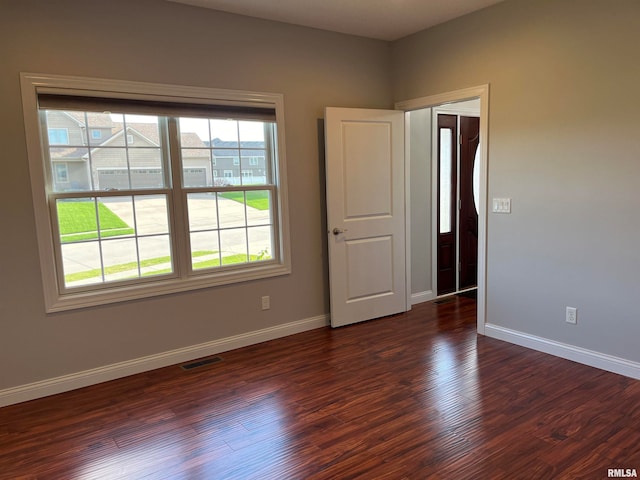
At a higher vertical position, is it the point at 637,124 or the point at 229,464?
the point at 637,124

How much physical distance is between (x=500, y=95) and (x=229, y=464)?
10.6 ft

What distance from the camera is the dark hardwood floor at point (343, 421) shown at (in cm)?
213

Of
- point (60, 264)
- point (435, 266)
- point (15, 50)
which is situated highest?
point (15, 50)

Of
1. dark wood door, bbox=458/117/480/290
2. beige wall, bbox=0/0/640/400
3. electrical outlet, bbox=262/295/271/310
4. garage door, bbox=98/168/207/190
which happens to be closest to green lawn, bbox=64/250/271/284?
beige wall, bbox=0/0/640/400

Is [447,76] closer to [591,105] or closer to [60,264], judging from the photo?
[591,105]

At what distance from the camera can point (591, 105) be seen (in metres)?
2.97

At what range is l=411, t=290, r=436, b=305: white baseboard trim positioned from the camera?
4812 mm

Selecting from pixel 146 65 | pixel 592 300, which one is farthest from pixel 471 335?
pixel 146 65

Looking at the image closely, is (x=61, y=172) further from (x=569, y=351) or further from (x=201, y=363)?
(x=569, y=351)

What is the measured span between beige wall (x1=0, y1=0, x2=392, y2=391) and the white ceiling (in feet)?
0.38

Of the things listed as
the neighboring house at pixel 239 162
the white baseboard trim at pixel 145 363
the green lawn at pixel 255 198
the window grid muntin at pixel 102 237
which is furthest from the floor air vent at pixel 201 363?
the neighboring house at pixel 239 162

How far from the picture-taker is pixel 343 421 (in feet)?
8.28

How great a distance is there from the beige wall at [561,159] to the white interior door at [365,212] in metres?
0.82

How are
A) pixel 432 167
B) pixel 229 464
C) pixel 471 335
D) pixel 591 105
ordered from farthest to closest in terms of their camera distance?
pixel 432 167 < pixel 471 335 < pixel 591 105 < pixel 229 464
